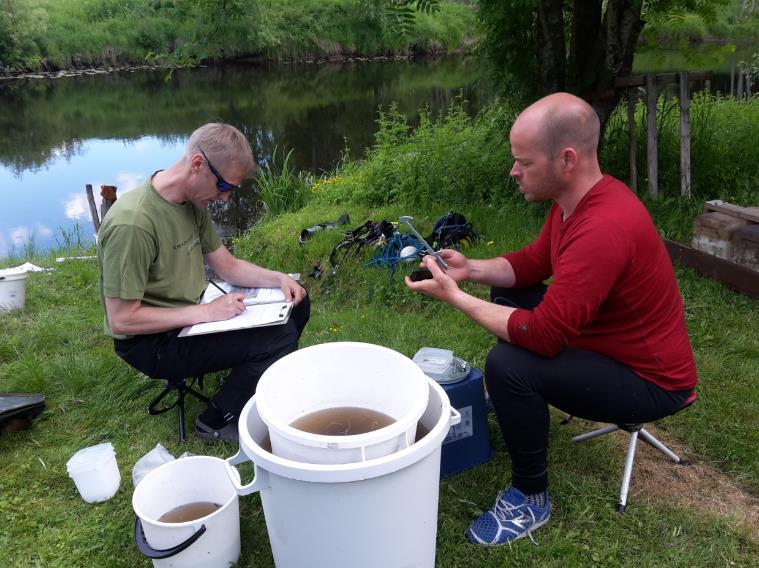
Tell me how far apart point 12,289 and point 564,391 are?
374cm

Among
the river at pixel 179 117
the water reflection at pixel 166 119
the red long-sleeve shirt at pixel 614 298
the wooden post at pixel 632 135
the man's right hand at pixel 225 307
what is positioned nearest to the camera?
the red long-sleeve shirt at pixel 614 298

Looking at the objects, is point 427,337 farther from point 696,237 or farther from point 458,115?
point 458,115

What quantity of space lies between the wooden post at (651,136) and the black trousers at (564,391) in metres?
2.78

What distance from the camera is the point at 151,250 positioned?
2346 mm

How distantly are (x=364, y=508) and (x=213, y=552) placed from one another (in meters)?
0.67

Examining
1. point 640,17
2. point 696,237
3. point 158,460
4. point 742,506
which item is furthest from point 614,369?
point 640,17

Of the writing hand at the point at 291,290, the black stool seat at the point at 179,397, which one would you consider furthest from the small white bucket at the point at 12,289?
the writing hand at the point at 291,290

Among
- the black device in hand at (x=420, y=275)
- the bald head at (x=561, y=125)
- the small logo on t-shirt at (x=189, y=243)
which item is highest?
the bald head at (x=561, y=125)

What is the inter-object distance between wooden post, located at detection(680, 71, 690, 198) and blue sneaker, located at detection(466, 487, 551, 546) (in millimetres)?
3087

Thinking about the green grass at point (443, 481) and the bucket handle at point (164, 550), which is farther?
the green grass at point (443, 481)

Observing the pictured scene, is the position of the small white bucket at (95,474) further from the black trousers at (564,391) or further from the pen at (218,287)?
the black trousers at (564,391)

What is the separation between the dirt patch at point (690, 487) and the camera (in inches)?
83.0

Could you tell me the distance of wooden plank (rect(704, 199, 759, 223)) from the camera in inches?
133

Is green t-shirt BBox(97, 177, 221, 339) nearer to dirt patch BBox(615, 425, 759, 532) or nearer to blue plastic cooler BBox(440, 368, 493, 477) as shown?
blue plastic cooler BBox(440, 368, 493, 477)
